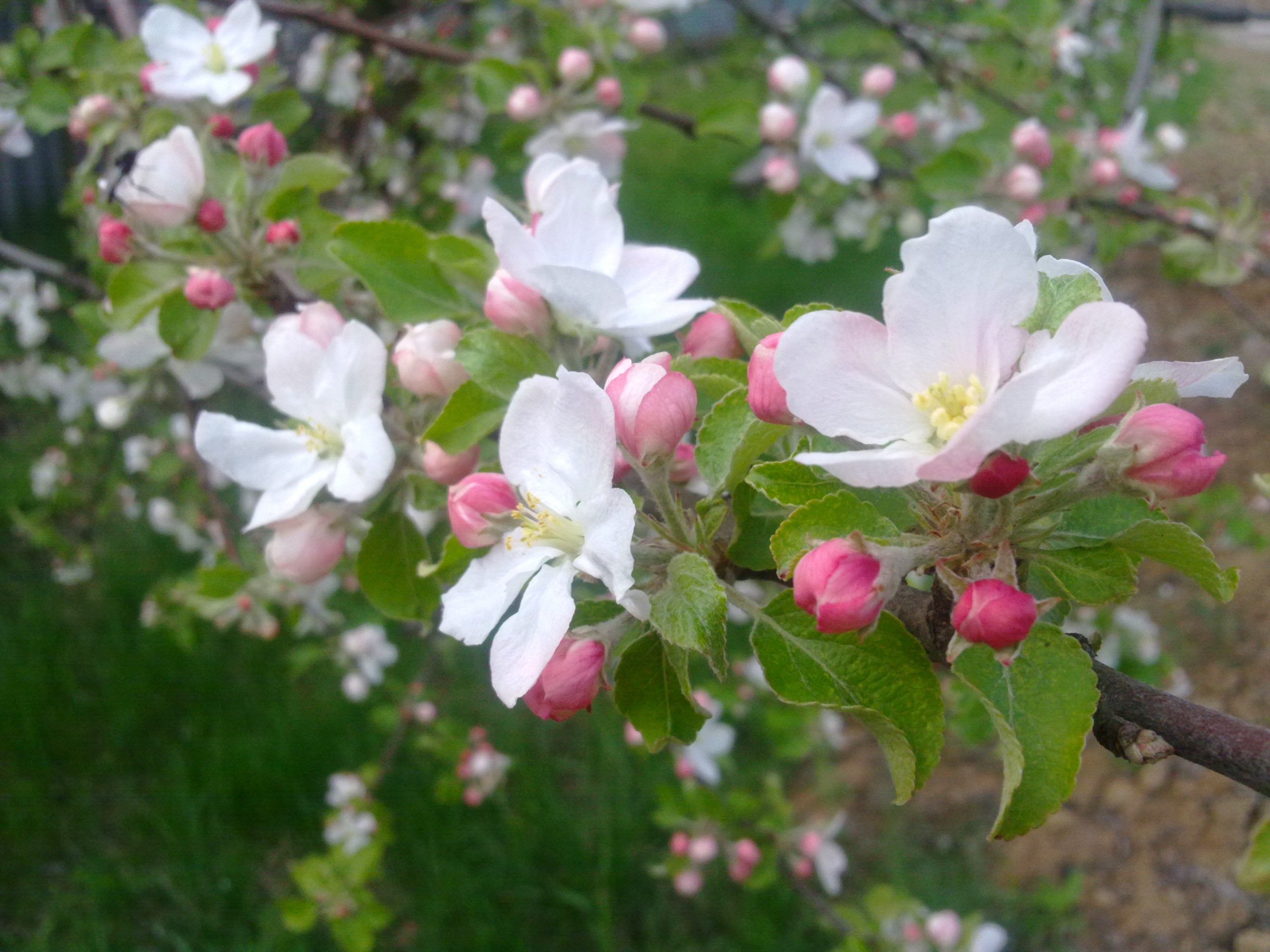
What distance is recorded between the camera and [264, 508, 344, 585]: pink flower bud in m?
0.98

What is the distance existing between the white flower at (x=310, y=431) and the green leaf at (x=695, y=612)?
1.17 ft

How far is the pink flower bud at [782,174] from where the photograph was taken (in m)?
1.94

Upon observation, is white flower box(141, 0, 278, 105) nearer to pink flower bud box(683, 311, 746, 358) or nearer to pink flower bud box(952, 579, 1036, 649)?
pink flower bud box(683, 311, 746, 358)

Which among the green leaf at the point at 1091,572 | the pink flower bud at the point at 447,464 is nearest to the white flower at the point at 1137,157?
the green leaf at the point at 1091,572

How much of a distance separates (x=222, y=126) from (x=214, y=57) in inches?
6.0

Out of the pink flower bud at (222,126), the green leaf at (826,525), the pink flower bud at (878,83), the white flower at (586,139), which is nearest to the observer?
the green leaf at (826,525)

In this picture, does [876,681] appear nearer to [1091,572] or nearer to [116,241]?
[1091,572]

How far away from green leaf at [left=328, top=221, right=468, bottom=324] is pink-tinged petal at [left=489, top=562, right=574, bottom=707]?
0.39 m

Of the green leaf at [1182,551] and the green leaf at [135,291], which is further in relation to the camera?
the green leaf at [135,291]

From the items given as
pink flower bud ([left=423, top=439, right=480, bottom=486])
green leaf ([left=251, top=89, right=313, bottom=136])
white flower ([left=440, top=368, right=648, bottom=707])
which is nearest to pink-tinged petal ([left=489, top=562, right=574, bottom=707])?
white flower ([left=440, top=368, right=648, bottom=707])

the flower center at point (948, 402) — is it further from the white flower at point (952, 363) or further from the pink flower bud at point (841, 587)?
the pink flower bud at point (841, 587)

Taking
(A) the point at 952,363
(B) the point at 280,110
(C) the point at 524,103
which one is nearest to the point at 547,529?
(A) the point at 952,363

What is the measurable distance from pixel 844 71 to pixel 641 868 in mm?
3444

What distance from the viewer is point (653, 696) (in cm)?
72
